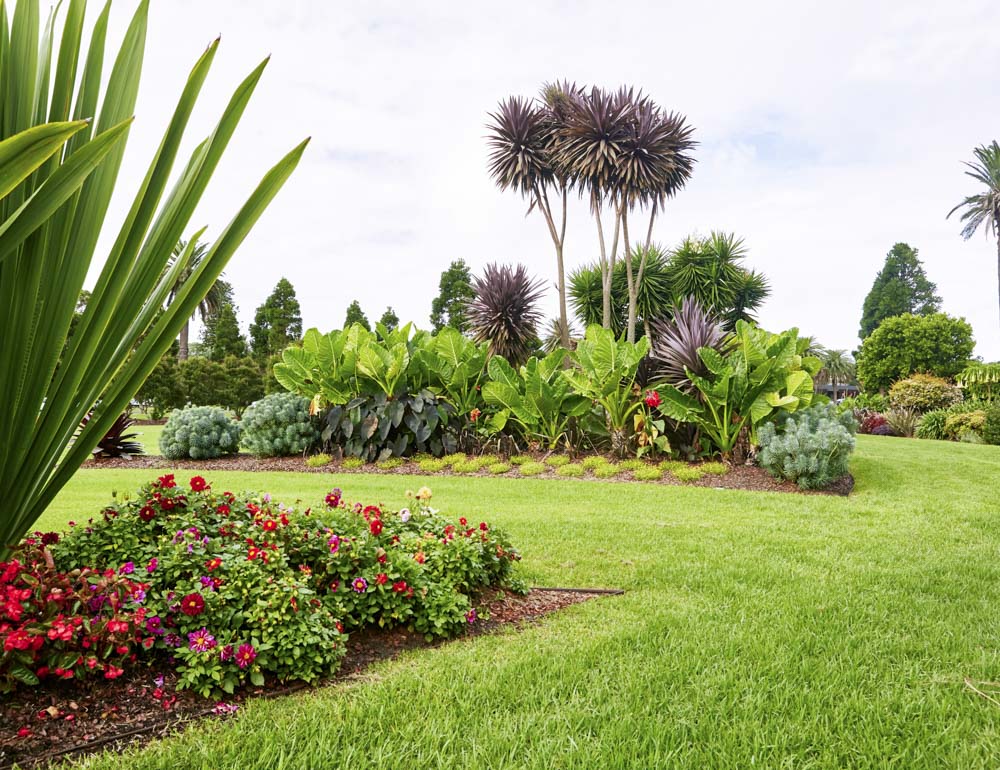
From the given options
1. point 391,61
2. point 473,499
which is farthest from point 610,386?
point 391,61

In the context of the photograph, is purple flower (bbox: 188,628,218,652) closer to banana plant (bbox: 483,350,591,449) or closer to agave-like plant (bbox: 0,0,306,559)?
agave-like plant (bbox: 0,0,306,559)

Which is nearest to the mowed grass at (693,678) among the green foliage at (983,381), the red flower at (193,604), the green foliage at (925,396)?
the red flower at (193,604)

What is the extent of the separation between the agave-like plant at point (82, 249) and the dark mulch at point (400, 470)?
764cm

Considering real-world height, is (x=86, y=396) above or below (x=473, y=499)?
above

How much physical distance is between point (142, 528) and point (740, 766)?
8.38ft

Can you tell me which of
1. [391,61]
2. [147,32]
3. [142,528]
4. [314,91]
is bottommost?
[142,528]

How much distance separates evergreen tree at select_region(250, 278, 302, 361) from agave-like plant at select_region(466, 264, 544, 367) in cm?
2128

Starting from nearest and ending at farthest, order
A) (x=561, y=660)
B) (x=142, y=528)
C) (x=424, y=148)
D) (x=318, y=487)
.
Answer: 1. (x=561, y=660)
2. (x=142, y=528)
3. (x=318, y=487)
4. (x=424, y=148)

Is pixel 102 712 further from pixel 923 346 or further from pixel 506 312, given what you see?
pixel 923 346

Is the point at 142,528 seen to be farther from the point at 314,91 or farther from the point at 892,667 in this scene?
the point at 314,91

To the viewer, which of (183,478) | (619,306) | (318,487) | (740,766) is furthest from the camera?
(619,306)

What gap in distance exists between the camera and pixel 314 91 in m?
5.04

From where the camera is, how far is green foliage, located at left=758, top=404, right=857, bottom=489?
8164mm

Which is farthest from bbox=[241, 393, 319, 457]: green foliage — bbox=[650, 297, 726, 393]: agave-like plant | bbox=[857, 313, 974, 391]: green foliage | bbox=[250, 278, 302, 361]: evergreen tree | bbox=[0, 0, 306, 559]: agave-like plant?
bbox=[857, 313, 974, 391]: green foliage
